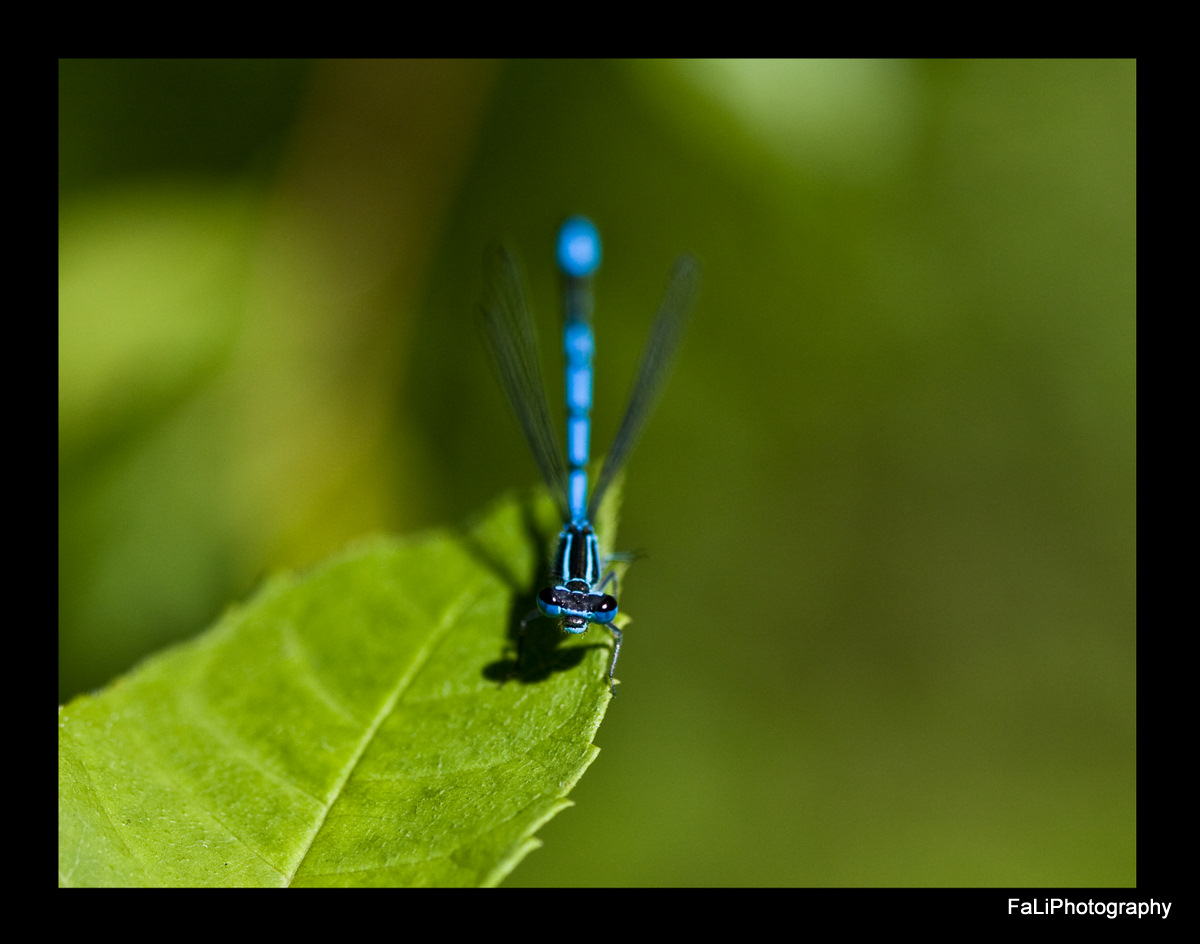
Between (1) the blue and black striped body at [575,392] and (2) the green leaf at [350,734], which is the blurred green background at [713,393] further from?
(2) the green leaf at [350,734]

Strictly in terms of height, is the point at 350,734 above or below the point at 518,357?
below

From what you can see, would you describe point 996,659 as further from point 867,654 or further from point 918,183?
point 918,183

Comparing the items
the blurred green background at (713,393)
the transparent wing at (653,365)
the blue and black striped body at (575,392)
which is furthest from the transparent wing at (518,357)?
the blurred green background at (713,393)

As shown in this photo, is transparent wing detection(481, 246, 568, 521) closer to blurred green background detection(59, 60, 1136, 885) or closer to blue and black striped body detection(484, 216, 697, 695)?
blue and black striped body detection(484, 216, 697, 695)

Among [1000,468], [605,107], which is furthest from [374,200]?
[1000,468]

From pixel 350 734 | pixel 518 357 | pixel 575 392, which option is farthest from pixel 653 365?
pixel 350 734

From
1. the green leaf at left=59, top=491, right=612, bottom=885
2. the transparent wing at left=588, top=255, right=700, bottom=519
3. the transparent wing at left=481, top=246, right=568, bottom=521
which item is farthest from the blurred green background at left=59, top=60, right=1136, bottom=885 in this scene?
the green leaf at left=59, top=491, right=612, bottom=885

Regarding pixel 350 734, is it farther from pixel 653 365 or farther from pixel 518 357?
pixel 653 365
